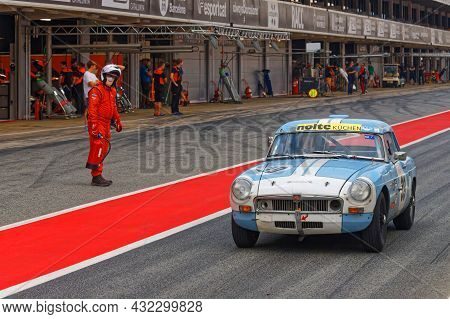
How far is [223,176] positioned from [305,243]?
21.6 feet

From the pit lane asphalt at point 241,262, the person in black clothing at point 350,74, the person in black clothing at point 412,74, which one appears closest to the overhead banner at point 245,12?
the person in black clothing at point 350,74

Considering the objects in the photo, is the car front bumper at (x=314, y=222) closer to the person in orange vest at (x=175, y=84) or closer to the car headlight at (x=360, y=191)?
the car headlight at (x=360, y=191)

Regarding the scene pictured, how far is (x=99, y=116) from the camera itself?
44.1ft

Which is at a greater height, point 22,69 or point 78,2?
point 78,2

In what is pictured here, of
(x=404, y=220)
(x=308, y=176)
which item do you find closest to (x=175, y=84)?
(x=404, y=220)

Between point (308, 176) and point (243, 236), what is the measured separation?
0.93m

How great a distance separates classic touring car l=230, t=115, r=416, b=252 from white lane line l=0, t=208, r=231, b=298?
3.75ft

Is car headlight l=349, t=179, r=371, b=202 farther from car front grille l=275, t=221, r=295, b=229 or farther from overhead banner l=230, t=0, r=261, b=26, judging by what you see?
overhead banner l=230, t=0, r=261, b=26

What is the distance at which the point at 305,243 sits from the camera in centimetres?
934

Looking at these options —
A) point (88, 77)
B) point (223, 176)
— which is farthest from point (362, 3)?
point (223, 176)

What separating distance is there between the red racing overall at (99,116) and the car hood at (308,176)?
4.58 metres

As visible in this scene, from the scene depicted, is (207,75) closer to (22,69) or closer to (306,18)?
(306,18)

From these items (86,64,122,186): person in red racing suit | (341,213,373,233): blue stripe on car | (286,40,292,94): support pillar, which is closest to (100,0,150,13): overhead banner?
(86,64,122,186): person in red racing suit

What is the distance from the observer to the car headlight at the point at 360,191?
8547mm
